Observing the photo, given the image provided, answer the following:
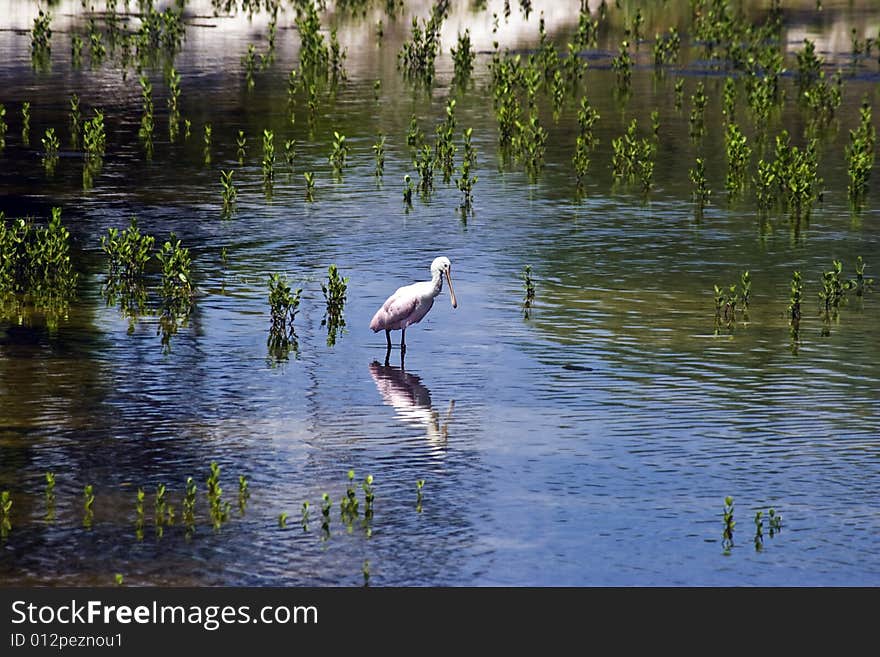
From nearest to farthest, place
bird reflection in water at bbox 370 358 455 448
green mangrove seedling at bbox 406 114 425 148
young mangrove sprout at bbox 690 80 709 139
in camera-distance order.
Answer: bird reflection in water at bbox 370 358 455 448 < green mangrove seedling at bbox 406 114 425 148 < young mangrove sprout at bbox 690 80 709 139

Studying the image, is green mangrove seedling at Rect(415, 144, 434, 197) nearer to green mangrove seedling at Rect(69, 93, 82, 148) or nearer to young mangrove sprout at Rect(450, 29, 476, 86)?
green mangrove seedling at Rect(69, 93, 82, 148)

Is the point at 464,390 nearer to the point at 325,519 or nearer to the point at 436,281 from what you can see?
the point at 436,281

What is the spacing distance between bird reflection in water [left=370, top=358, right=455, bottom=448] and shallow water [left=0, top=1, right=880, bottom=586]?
33 millimetres

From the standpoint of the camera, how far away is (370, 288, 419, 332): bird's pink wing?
15.9 metres

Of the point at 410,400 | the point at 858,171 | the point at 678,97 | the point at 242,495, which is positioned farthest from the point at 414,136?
the point at 242,495

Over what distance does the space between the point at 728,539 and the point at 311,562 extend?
2.69m

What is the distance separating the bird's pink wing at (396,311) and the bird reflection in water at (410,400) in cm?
33

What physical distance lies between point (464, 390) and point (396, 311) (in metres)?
1.35

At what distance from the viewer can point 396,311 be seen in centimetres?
1590

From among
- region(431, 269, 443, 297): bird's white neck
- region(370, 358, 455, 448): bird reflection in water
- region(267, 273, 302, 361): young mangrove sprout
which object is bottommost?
region(370, 358, 455, 448): bird reflection in water

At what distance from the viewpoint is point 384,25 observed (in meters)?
46.0

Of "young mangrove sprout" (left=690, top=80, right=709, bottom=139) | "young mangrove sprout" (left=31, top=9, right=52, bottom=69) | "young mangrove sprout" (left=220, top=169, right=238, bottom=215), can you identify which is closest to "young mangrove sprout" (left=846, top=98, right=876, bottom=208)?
"young mangrove sprout" (left=690, top=80, right=709, bottom=139)

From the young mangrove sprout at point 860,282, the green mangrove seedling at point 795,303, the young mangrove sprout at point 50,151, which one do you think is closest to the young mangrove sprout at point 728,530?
the green mangrove seedling at point 795,303
